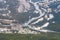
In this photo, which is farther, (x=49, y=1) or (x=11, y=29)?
(x=49, y=1)

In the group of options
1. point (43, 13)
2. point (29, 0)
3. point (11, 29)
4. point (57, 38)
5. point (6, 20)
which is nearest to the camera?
point (57, 38)

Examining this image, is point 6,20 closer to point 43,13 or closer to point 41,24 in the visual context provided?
point 41,24

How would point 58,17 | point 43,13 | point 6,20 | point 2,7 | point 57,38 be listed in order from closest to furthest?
point 57,38 → point 6,20 → point 58,17 → point 43,13 → point 2,7

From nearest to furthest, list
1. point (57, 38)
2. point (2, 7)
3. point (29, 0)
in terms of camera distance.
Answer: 1. point (57, 38)
2. point (2, 7)
3. point (29, 0)

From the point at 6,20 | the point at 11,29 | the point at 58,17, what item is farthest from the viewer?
the point at 58,17

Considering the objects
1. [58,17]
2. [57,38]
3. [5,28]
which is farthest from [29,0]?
[57,38]

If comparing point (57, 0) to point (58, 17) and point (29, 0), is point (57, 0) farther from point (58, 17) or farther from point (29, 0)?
point (58, 17)

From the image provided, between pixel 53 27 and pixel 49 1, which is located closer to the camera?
pixel 53 27

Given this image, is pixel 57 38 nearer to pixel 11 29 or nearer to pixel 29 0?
pixel 11 29

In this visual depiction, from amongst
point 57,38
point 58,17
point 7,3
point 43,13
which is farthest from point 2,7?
point 57,38
